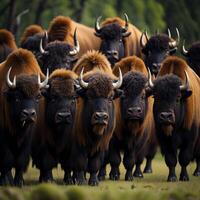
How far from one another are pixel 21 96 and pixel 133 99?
2.68m

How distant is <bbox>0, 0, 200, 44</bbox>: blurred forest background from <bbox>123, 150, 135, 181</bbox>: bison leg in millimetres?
16418

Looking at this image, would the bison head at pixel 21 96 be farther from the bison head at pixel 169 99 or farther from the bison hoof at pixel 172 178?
the bison hoof at pixel 172 178

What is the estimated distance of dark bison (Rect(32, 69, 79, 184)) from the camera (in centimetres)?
1995

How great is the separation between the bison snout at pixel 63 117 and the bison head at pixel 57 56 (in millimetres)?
3857

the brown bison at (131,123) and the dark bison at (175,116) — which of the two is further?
the brown bison at (131,123)

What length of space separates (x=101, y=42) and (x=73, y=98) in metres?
7.02

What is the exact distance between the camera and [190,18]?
39.5 meters

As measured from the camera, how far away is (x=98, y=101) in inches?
779

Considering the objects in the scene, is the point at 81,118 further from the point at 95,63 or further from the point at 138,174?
the point at 138,174

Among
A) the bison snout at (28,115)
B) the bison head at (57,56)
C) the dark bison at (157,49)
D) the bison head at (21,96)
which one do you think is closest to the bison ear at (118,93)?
the bison head at (21,96)

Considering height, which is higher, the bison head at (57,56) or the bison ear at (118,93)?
the bison head at (57,56)

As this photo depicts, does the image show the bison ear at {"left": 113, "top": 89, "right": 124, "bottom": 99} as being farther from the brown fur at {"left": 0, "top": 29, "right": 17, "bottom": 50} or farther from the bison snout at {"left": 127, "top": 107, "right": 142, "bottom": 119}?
the brown fur at {"left": 0, "top": 29, "right": 17, "bottom": 50}

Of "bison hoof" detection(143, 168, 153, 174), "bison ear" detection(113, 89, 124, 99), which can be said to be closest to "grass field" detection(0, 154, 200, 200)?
"bison hoof" detection(143, 168, 153, 174)

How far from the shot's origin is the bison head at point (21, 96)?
63.6 feet
